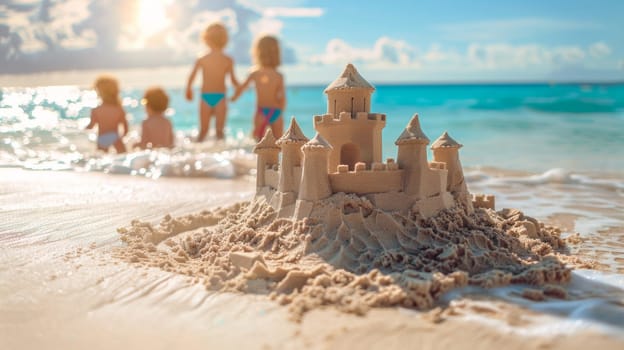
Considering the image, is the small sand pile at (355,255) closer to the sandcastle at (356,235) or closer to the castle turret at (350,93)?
the sandcastle at (356,235)

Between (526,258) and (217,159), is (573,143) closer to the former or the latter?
(217,159)

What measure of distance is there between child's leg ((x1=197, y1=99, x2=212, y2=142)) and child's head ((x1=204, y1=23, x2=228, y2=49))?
3.96 feet

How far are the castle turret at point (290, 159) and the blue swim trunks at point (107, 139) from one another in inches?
254

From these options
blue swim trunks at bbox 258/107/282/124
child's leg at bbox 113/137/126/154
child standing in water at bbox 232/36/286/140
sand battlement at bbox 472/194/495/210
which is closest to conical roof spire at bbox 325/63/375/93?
sand battlement at bbox 472/194/495/210

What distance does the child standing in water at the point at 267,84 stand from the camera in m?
9.05

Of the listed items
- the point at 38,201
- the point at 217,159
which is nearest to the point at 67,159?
the point at 217,159

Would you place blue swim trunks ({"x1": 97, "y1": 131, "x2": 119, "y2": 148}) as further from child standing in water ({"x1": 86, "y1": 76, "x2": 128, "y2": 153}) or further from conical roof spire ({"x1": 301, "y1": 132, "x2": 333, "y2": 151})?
conical roof spire ({"x1": 301, "y1": 132, "x2": 333, "y2": 151})

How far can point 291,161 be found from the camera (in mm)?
3688

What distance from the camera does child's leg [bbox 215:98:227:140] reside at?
398 inches

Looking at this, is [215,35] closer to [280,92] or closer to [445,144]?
[280,92]

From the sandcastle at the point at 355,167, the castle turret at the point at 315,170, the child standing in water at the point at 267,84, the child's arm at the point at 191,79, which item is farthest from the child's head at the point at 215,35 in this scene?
the castle turret at the point at 315,170

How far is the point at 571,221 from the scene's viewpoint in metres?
5.21

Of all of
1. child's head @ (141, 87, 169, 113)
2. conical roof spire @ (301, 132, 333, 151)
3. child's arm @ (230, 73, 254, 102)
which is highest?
child's arm @ (230, 73, 254, 102)

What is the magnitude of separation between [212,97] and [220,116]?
0.59 m
